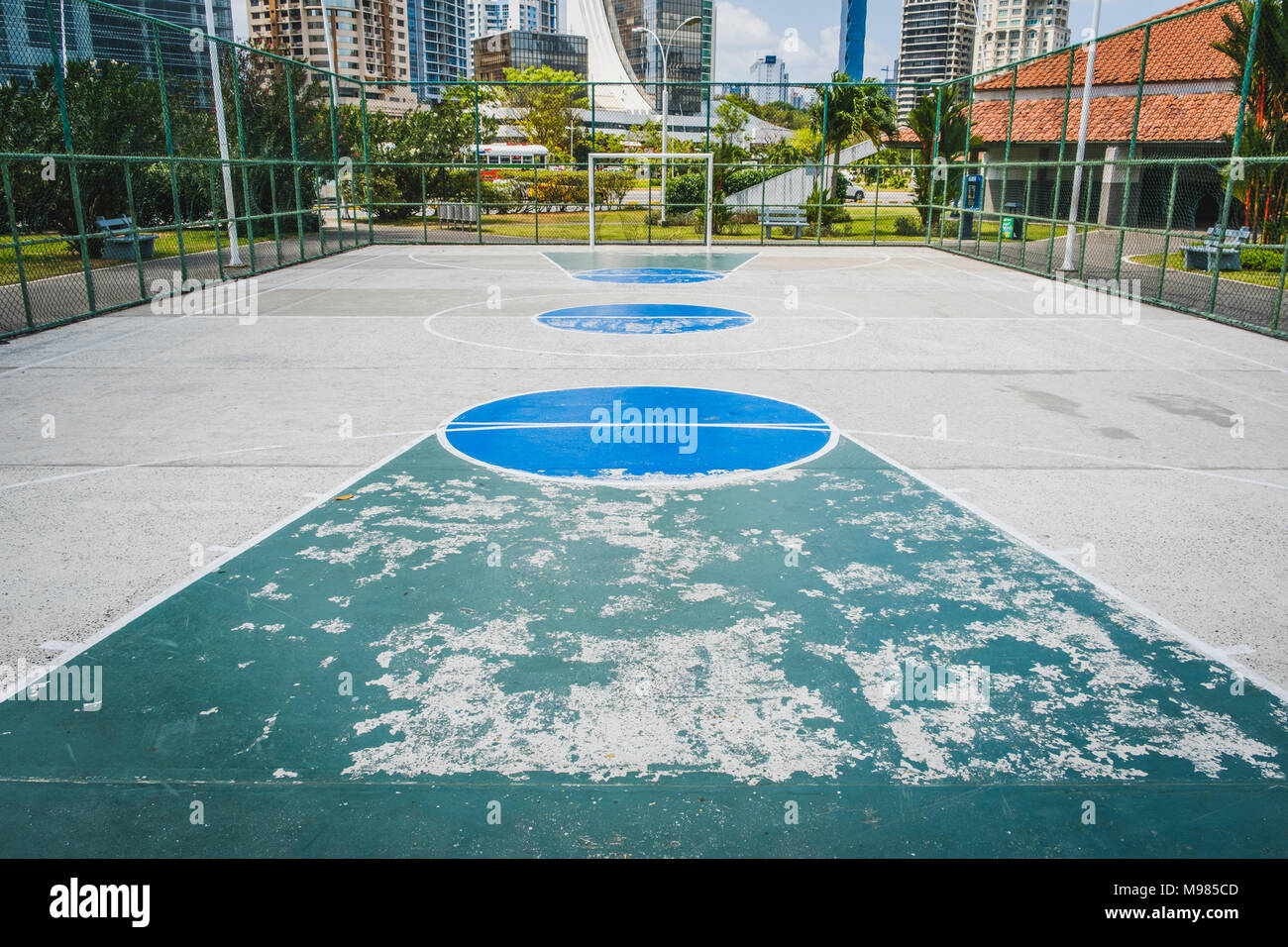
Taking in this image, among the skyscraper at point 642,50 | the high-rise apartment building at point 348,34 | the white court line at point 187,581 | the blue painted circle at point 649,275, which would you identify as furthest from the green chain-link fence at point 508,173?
the high-rise apartment building at point 348,34

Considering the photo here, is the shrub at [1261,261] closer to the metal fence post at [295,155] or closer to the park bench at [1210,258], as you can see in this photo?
the park bench at [1210,258]

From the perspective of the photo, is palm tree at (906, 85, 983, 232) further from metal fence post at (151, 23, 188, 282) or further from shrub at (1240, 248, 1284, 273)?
metal fence post at (151, 23, 188, 282)

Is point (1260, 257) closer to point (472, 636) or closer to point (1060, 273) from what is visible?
point (1060, 273)

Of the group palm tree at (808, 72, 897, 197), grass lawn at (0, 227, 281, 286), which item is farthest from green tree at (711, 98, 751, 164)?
grass lawn at (0, 227, 281, 286)

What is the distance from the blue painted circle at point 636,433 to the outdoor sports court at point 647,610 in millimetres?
47

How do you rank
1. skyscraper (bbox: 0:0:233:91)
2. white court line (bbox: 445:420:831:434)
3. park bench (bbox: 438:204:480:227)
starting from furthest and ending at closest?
park bench (bbox: 438:204:480:227) < skyscraper (bbox: 0:0:233:91) < white court line (bbox: 445:420:831:434)

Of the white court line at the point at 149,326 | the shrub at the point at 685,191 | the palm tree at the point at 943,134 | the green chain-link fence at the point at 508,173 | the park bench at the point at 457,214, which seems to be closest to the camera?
the white court line at the point at 149,326

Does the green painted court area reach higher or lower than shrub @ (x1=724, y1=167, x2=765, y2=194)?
lower

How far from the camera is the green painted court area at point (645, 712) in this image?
3.02 meters

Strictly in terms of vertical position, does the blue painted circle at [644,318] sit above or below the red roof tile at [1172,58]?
below

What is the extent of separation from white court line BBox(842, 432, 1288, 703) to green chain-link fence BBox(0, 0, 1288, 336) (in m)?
7.91

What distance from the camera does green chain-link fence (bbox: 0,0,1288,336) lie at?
520 inches

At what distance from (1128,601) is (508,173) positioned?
3160cm
